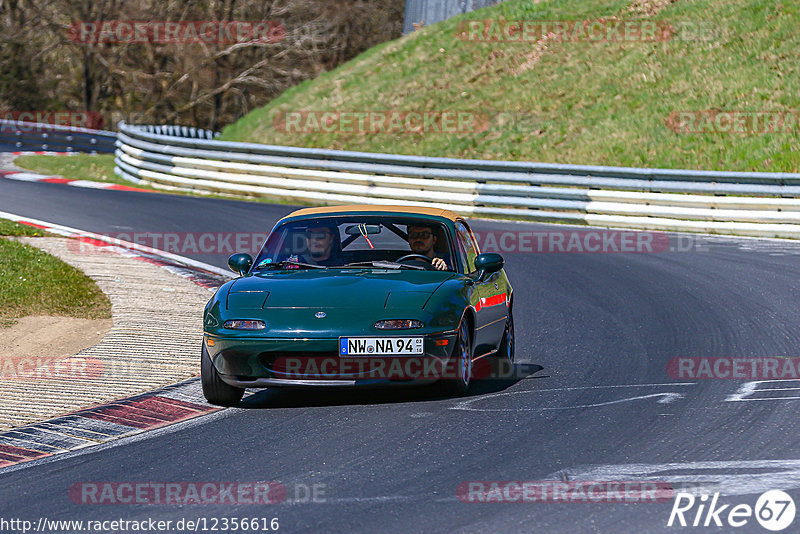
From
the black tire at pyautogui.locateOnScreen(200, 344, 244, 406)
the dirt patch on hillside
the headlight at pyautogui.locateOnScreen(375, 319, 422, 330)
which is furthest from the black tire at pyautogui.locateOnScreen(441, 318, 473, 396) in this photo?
the dirt patch on hillside

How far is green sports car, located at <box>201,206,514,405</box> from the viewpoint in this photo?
7.56 m

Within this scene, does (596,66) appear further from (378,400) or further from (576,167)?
(378,400)

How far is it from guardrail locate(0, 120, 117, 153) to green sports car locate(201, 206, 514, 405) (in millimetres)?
28991

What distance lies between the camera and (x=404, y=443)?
22.1ft

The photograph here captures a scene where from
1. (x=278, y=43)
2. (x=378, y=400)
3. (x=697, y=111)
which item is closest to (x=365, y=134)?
(x=697, y=111)

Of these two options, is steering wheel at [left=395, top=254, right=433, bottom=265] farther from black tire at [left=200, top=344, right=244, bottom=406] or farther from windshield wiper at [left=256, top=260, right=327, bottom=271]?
black tire at [left=200, top=344, right=244, bottom=406]

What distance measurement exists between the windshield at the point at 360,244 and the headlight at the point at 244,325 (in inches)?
43.0

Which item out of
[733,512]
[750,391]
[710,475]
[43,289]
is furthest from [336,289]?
[43,289]

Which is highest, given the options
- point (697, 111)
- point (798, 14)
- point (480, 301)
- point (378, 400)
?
point (798, 14)

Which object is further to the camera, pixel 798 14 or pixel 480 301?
pixel 798 14

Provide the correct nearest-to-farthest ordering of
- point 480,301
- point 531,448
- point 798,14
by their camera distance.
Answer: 1. point 531,448
2. point 480,301
3. point 798,14

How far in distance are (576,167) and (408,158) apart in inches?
137

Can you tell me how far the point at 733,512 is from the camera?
5.18 meters

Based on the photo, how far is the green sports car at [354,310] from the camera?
7.56m
